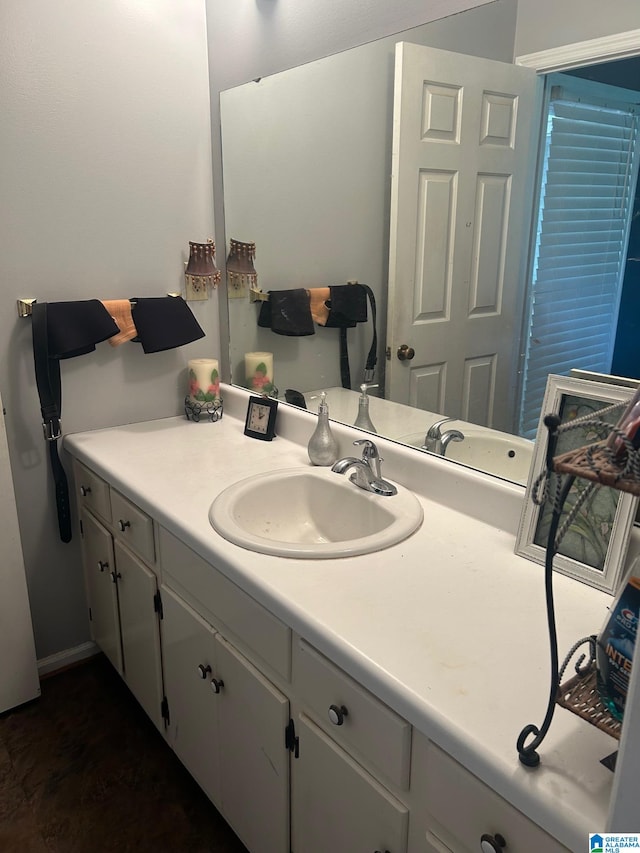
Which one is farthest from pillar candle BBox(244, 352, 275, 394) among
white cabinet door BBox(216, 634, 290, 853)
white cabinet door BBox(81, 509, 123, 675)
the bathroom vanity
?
white cabinet door BBox(216, 634, 290, 853)

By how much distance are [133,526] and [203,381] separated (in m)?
0.60

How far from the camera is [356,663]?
95 cm

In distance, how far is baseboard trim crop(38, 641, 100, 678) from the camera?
2139mm

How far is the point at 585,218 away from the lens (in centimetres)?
122

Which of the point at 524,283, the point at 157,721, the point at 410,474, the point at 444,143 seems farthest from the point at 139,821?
the point at 444,143

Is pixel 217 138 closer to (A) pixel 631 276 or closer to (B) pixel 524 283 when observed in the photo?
(B) pixel 524 283

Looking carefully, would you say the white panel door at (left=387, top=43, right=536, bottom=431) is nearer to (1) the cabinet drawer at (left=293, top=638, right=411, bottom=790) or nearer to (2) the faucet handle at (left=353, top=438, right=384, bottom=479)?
(2) the faucet handle at (left=353, top=438, right=384, bottom=479)

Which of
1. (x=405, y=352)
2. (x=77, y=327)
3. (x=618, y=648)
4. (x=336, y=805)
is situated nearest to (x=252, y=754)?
(x=336, y=805)

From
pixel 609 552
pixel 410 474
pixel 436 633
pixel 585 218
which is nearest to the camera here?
pixel 436 633

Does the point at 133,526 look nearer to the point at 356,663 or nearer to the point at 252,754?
the point at 252,754

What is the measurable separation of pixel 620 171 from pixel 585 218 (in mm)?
103

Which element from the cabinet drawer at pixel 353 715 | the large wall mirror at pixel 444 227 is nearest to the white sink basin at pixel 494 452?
the large wall mirror at pixel 444 227

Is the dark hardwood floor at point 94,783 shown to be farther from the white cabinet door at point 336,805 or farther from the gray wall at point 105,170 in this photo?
the white cabinet door at point 336,805

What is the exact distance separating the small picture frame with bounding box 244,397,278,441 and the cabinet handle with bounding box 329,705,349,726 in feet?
3.33
